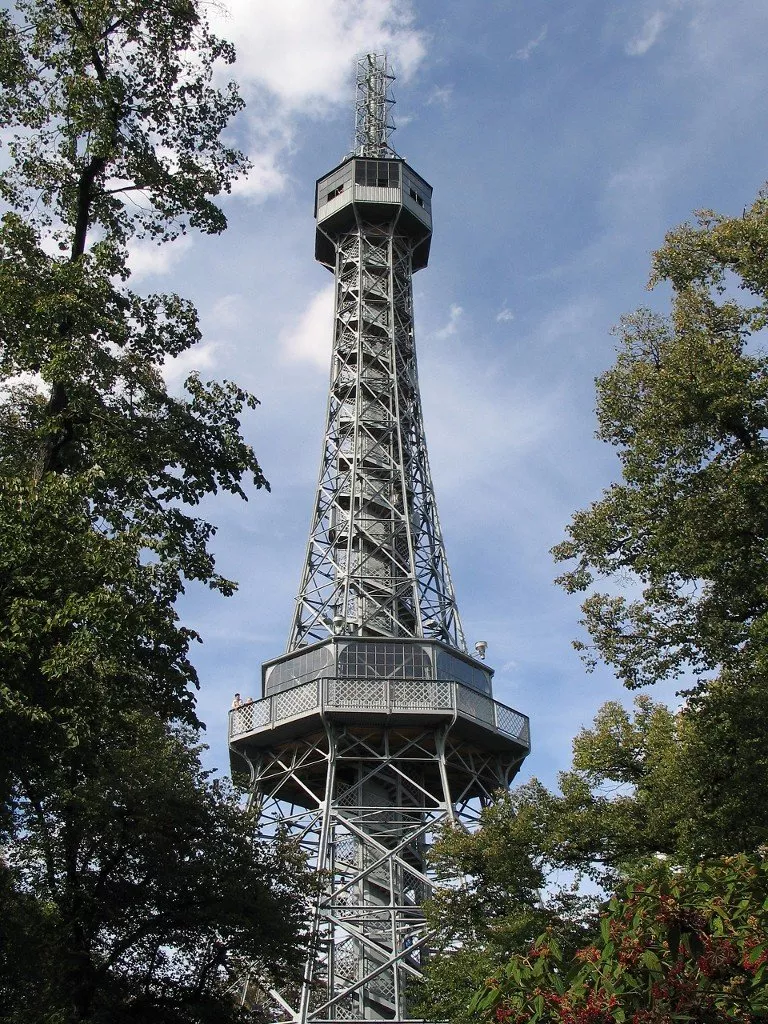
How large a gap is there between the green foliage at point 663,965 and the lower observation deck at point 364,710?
91.4 ft

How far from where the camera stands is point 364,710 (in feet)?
121

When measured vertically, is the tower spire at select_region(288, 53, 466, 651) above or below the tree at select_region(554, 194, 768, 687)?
above

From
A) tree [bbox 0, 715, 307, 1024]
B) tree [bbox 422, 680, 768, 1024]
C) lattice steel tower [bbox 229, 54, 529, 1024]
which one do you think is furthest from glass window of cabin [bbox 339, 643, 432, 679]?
tree [bbox 0, 715, 307, 1024]

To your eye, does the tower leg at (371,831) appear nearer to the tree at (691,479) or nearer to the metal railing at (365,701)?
the metal railing at (365,701)

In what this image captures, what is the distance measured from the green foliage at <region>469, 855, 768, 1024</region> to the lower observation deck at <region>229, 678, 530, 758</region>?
27.8m

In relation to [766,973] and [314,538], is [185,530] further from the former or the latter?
[314,538]

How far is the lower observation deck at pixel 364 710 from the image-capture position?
36969 millimetres

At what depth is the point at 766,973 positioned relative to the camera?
774 centimetres

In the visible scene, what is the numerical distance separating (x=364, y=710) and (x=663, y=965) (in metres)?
29.1

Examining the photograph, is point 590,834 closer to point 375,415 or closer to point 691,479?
point 691,479

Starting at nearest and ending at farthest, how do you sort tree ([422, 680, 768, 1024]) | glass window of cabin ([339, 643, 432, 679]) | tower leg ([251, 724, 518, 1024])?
tree ([422, 680, 768, 1024]), tower leg ([251, 724, 518, 1024]), glass window of cabin ([339, 643, 432, 679])

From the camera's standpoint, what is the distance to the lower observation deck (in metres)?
37.0

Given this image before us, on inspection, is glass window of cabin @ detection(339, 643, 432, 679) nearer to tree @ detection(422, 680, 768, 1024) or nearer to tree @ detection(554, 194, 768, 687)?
tree @ detection(422, 680, 768, 1024)

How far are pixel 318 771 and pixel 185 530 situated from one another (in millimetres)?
25434
